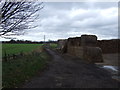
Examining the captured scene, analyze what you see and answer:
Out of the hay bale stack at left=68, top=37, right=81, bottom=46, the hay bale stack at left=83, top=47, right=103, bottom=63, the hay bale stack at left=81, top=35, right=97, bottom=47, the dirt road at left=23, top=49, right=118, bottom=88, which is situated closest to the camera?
the dirt road at left=23, top=49, right=118, bottom=88

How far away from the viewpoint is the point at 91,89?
20.7 ft

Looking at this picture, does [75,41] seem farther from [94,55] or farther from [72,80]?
[72,80]

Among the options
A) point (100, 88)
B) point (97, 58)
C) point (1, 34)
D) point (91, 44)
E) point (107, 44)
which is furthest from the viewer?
point (107, 44)

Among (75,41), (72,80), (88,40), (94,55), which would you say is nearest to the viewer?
(72,80)

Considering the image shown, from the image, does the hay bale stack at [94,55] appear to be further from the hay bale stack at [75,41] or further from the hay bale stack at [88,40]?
the hay bale stack at [75,41]

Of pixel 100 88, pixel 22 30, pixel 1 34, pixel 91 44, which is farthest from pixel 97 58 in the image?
pixel 1 34

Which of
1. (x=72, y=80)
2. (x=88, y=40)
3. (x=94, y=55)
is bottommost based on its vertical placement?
(x=72, y=80)

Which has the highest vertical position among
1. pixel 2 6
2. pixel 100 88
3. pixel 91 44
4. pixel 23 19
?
pixel 2 6

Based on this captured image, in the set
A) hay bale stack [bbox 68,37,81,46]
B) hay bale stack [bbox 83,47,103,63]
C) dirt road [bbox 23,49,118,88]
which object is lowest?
dirt road [bbox 23,49,118,88]

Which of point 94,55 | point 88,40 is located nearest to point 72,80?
point 94,55

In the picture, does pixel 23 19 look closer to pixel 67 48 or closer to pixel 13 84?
pixel 13 84

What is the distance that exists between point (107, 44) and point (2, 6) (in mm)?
24942

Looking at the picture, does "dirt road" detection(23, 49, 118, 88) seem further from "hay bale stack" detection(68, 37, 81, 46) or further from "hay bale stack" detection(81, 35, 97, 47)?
"hay bale stack" detection(68, 37, 81, 46)

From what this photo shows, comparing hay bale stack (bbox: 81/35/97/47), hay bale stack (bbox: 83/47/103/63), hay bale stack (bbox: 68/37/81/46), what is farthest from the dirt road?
hay bale stack (bbox: 68/37/81/46)
